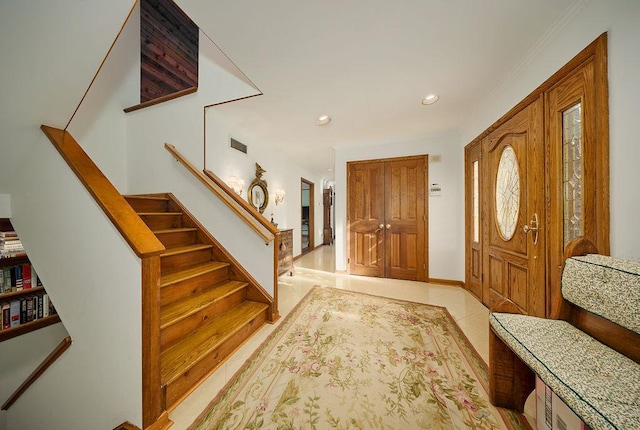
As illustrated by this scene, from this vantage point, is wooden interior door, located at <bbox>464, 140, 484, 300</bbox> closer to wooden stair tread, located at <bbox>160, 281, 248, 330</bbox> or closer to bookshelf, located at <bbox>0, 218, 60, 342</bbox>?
wooden stair tread, located at <bbox>160, 281, 248, 330</bbox>

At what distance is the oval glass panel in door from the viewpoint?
196 cm

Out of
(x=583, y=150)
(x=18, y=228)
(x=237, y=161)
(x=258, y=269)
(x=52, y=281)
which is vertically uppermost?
(x=237, y=161)

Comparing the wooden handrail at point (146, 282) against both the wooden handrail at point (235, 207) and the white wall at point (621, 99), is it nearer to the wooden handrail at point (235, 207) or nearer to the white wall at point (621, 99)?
the wooden handrail at point (235, 207)

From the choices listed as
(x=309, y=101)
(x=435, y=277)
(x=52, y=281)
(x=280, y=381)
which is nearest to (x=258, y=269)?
(x=280, y=381)

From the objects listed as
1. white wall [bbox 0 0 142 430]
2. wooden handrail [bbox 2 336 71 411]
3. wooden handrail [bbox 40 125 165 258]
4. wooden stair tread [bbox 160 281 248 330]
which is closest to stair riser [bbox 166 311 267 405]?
white wall [bbox 0 0 142 430]

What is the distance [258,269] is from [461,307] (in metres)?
2.45

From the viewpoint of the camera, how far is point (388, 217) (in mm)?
3479

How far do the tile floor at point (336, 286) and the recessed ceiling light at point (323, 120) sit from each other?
2462mm

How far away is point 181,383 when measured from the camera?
1254mm

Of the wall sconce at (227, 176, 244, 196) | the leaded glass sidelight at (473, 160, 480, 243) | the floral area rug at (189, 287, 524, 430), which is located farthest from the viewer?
the wall sconce at (227, 176, 244, 196)

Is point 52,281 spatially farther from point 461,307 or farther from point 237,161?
point 461,307

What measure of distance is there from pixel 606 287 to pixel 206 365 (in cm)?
225

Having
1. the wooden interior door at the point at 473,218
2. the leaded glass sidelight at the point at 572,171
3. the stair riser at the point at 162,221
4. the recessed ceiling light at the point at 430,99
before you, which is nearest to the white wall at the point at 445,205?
the wooden interior door at the point at 473,218

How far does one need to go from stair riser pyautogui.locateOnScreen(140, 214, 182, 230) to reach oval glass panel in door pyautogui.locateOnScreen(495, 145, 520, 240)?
368cm
